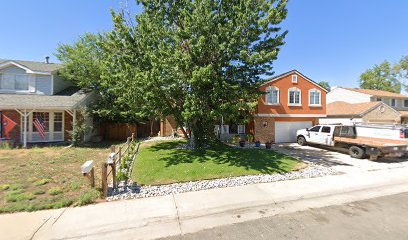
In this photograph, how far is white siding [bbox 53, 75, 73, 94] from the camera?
714 inches

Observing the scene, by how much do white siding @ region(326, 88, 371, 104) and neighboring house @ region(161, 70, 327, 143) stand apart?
14260 millimetres

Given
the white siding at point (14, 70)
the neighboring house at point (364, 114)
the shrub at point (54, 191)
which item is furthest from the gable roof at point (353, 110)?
the white siding at point (14, 70)

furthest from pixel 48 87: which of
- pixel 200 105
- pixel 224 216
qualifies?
pixel 224 216

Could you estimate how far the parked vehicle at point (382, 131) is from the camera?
12.0 metres

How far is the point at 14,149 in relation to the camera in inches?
534

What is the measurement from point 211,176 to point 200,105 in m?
3.56

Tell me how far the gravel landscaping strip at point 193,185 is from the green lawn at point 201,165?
34 cm

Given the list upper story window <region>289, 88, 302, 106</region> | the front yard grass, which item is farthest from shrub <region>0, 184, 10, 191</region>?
upper story window <region>289, 88, 302, 106</region>

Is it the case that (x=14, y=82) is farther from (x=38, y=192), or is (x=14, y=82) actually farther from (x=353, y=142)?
(x=353, y=142)

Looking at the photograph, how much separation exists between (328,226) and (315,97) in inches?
682

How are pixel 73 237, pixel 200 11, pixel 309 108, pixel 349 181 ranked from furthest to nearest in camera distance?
1. pixel 309 108
2. pixel 200 11
3. pixel 349 181
4. pixel 73 237

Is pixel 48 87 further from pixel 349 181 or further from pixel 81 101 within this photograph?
→ pixel 349 181

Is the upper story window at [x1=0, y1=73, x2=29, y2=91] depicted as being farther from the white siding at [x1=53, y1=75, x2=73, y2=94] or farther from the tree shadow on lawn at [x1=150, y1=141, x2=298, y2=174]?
the tree shadow on lawn at [x1=150, y1=141, x2=298, y2=174]

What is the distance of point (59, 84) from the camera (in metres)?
18.7
